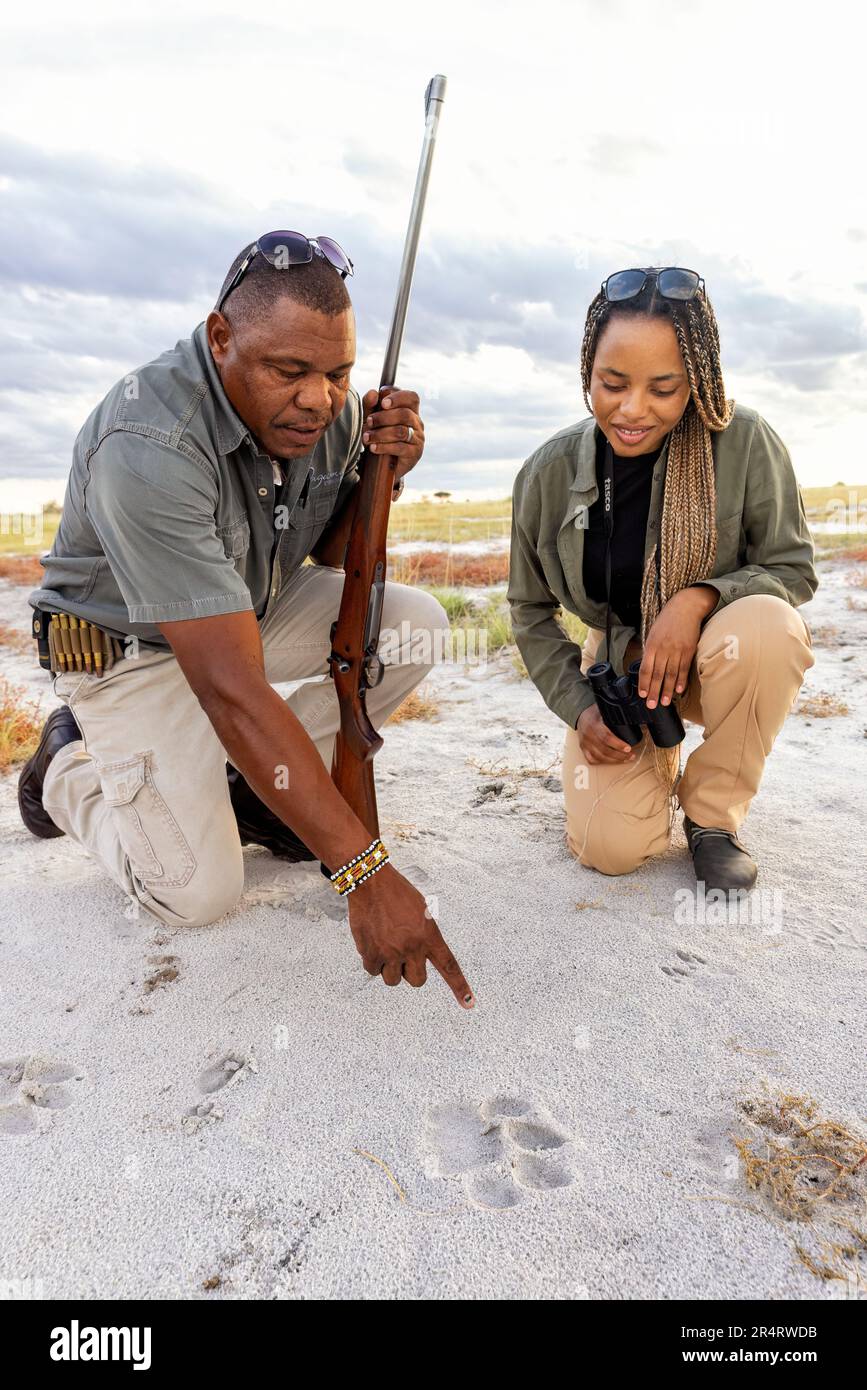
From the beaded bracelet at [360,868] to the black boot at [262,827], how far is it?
117 cm

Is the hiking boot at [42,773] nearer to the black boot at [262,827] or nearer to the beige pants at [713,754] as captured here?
the black boot at [262,827]

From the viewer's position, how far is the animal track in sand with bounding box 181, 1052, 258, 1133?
1979mm

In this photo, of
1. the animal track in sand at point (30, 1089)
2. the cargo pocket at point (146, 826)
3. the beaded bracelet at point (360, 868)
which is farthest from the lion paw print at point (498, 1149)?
the cargo pocket at point (146, 826)

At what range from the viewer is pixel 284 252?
240cm

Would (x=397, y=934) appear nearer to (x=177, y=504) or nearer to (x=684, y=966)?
(x=684, y=966)

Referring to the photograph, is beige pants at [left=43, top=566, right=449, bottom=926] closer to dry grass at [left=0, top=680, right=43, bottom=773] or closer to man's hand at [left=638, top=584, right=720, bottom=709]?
man's hand at [left=638, top=584, right=720, bottom=709]

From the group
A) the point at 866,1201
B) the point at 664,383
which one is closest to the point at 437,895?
the point at 866,1201

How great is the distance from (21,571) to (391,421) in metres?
8.75

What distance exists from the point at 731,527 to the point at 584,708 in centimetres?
77

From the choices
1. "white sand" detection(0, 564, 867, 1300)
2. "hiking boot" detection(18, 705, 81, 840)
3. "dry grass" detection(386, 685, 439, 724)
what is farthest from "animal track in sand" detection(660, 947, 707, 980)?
"dry grass" detection(386, 685, 439, 724)

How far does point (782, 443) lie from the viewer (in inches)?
116

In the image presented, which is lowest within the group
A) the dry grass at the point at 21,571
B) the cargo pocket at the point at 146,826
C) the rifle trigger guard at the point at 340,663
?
the cargo pocket at the point at 146,826

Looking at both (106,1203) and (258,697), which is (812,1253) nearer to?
(106,1203)

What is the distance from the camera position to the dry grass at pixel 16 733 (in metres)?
4.23
